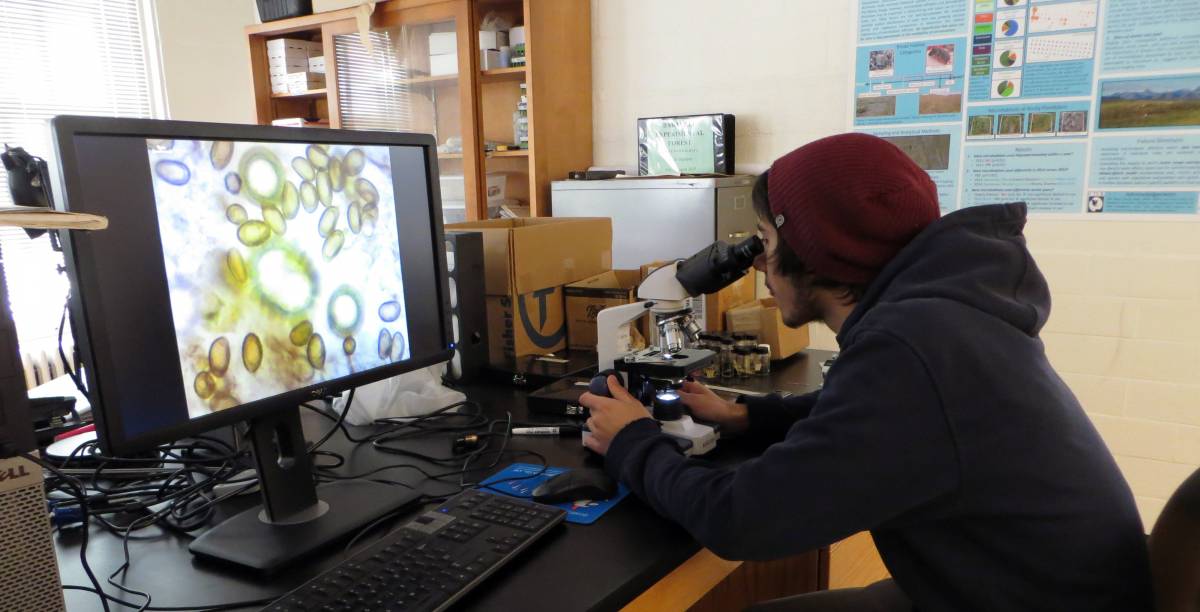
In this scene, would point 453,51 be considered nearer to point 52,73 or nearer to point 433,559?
point 52,73

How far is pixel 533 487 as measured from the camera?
3.39 ft

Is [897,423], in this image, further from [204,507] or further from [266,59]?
[266,59]

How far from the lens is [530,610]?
0.74 metres

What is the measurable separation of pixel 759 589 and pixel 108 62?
366 cm

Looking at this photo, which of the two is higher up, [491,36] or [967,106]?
[491,36]

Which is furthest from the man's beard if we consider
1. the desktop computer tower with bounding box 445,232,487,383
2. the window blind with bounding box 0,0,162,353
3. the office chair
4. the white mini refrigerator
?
the window blind with bounding box 0,0,162,353

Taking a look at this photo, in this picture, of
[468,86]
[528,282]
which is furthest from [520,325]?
[468,86]

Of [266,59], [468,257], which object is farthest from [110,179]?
[266,59]

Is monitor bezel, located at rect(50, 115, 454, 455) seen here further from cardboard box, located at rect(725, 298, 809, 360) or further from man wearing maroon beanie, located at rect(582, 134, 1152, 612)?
cardboard box, located at rect(725, 298, 809, 360)

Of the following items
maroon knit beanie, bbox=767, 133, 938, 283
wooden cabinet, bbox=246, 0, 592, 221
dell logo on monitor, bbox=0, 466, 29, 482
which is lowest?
dell logo on monitor, bbox=0, 466, 29, 482

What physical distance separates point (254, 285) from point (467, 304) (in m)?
0.77

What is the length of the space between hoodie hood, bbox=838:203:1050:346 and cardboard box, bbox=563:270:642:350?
0.89 metres

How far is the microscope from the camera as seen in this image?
1.16m

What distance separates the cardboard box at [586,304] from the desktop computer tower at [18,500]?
1.27 meters
